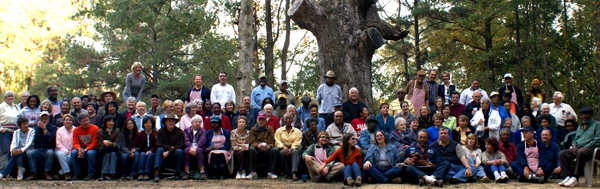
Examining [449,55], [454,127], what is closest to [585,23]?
[449,55]

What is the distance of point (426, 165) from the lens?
7859 mm

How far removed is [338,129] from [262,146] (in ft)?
4.37

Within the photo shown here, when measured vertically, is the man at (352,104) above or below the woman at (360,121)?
above

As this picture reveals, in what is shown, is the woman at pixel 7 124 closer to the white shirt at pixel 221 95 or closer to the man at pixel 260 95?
the white shirt at pixel 221 95

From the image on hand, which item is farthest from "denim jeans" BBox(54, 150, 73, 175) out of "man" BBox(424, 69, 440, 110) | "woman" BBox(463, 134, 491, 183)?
"man" BBox(424, 69, 440, 110)

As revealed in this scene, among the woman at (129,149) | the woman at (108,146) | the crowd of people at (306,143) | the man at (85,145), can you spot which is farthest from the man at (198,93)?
the man at (85,145)

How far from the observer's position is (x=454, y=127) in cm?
897

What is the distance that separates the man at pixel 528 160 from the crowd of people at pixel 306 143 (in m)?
0.02

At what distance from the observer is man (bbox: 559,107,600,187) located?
24.8 feet

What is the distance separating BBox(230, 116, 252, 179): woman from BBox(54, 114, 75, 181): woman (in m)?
2.73

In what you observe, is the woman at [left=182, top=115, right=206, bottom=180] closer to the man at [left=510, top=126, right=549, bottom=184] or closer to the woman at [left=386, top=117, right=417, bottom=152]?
the woman at [left=386, top=117, right=417, bottom=152]

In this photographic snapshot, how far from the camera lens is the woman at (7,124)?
8.63 metres

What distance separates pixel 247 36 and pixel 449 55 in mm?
10311

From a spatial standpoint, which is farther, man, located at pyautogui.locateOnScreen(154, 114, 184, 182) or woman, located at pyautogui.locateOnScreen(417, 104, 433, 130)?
woman, located at pyautogui.locateOnScreen(417, 104, 433, 130)
